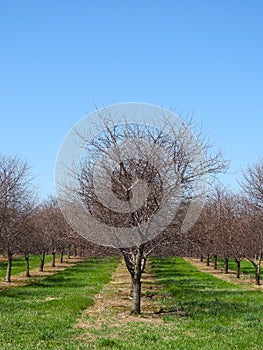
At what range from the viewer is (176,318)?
14.1 m

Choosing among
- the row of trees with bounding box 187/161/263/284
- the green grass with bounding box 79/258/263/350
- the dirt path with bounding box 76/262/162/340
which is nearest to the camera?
the green grass with bounding box 79/258/263/350

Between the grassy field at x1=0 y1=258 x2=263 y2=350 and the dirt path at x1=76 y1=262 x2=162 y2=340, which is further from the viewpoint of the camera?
the dirt path at x1=76 y1=262 x2=162 y2=340

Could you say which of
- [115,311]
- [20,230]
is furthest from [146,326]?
[20,230]

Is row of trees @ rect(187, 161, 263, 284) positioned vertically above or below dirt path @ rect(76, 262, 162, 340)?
above

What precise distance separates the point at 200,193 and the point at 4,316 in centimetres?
712

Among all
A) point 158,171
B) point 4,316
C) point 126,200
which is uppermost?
point 158,171

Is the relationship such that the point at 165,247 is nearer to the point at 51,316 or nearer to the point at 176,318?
the point at 176,318

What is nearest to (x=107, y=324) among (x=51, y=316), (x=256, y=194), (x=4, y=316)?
(x=51, y=316)

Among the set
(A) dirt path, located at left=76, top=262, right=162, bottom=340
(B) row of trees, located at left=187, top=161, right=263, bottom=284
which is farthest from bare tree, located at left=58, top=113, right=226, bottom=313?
(B) row of trees, located at left=187, top=161, right=263, bottom=284

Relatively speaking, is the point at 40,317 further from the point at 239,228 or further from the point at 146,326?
the point at 239,228

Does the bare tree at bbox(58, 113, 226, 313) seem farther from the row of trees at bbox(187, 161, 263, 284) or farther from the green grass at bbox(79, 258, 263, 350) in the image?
the row of trees at bbox(187, 161, 263, 284)

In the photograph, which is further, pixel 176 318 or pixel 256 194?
pixel 256 194

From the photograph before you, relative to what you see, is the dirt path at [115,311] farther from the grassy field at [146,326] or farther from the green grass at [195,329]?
the green grass at [195,329]

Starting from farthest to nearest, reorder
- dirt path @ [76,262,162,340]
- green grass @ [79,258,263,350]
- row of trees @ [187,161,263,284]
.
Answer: row of trees @ [187,161,263,284], dirt path @ [76,262,162,340], green grass @ [79,258,263,350]
